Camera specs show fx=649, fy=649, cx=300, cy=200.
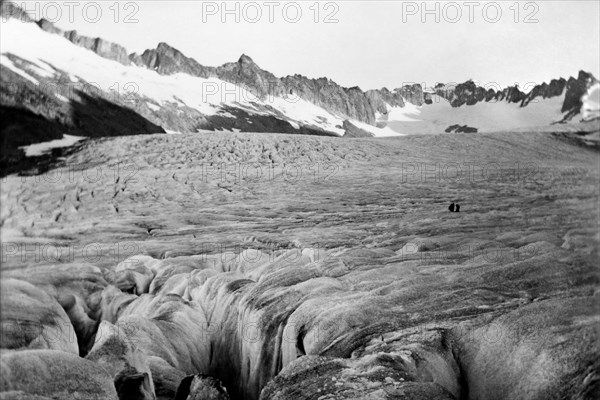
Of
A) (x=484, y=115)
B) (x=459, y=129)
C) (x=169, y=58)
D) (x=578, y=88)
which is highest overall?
(x=169, y=58)

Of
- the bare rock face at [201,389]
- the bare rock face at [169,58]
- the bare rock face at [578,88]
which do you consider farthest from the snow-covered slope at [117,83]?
the bare rock face at [578,88]

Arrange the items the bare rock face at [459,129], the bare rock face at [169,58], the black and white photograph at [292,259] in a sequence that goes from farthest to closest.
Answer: the bare rock face at [169,58], the bare rock face at [459,129], the black and white photograph at [292,259]

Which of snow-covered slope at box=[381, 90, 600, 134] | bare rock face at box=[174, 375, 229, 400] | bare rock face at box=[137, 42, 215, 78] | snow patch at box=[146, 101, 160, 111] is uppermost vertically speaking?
bare rock face at box=[137, 42, 215, 78]

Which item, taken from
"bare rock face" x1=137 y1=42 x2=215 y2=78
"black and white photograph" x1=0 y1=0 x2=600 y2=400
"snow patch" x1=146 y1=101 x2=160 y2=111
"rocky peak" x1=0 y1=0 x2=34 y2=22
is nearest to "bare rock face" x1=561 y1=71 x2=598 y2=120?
"black and white photograph" x1=0 y1=0 x2=600 y2=400

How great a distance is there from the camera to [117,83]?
22.4 m

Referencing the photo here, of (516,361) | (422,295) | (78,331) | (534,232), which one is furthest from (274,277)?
(534,232)

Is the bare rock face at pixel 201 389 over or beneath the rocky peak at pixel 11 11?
beneath

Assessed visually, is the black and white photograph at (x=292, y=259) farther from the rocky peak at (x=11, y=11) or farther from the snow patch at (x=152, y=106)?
the snow patch at (x=152, y=106)

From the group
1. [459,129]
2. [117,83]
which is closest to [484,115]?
[459,129]

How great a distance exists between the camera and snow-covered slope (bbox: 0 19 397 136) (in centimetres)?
544

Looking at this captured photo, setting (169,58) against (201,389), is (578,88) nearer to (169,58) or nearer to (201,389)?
(201,389)

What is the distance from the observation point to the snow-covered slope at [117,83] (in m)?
5.44

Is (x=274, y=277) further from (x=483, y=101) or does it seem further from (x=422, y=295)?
(x=483, y=101)

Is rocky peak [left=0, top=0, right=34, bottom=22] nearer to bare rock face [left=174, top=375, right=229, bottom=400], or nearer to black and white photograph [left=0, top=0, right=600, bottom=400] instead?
black and white photograph [left=0, top=0, right=600, bottom=400]
